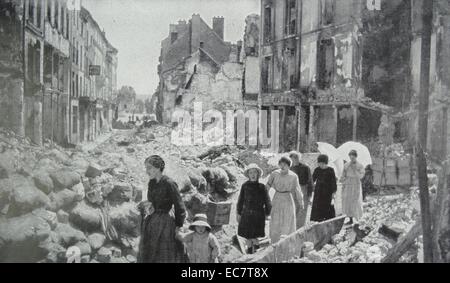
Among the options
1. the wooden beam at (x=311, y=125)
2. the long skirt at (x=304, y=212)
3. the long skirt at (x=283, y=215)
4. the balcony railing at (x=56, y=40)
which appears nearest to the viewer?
the long skirt at (x=283, y=215)

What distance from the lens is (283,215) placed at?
574 centimetres

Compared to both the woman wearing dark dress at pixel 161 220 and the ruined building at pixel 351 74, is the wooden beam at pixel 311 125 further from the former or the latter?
the woman wearing dark dress at pixel 161 220

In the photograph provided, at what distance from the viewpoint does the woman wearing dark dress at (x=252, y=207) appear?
5457 mm

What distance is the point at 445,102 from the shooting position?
19.7 feet

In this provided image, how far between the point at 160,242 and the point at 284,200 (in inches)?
76.0

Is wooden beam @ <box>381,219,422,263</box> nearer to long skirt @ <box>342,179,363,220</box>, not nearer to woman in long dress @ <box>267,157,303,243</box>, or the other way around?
Result: woman in long dress @ <box>267,157,303,243</box>

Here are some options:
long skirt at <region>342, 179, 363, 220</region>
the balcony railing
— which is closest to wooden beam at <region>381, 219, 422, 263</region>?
long skirt at <region>342, 179, 363, 220</region>

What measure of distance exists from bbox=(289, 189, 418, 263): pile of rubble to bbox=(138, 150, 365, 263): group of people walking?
0.36 meters

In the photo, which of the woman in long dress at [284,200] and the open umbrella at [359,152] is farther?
the open umbrella at [359,152]

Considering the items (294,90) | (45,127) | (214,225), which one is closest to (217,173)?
(214,225)

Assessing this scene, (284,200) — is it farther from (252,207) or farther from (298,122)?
(298,122)

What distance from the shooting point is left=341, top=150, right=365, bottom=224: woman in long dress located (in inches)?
270

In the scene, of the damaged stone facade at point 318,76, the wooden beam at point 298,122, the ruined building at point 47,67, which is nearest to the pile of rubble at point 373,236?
the damaged stone facade at point 318,76

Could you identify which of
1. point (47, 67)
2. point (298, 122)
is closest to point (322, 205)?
point (298, 122)
